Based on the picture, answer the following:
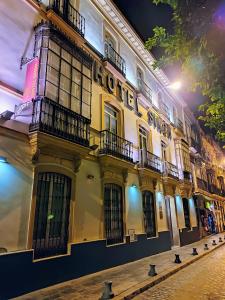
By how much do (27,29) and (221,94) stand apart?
651cm

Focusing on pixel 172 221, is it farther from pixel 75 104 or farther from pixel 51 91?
pixel 51 91

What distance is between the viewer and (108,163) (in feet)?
30.6

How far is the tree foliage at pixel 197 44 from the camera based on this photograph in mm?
5508

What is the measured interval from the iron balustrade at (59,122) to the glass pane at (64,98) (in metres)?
0.33

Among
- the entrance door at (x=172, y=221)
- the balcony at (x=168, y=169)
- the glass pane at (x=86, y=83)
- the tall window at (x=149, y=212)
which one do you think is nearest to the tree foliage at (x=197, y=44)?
the glass pane at (x=86, y=83)

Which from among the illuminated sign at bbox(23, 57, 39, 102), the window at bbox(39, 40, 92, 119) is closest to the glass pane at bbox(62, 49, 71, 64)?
the window at bbox(39, 40, 92, 119)

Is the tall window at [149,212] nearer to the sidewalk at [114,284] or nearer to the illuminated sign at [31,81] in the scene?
the sidewalk at [114,284]

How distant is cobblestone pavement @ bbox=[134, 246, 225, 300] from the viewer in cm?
579

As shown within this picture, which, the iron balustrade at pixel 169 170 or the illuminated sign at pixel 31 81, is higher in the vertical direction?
the illuminated sign at pixel 31 81

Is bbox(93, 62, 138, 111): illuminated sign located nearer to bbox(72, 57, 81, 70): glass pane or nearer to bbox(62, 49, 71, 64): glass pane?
bbox(72, 57, 81, 70): glass pane

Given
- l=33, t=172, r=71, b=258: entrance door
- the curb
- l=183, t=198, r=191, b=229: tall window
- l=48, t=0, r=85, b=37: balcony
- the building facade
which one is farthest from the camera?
l=183, t=198, r=191, b=229: tall window

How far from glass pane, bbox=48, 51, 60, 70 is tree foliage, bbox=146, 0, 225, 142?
3.10 m

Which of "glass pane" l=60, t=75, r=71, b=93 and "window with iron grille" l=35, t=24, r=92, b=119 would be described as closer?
"window with iron grille" l=35, t=24, r=92, b=119

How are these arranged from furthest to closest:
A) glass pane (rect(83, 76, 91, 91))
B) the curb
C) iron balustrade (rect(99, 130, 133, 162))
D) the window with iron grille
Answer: iron balustrade (rect(99, 130, 133, 162))
glass pane (rect(83, 76, 91, 91))
the window with iron grille
the curb
